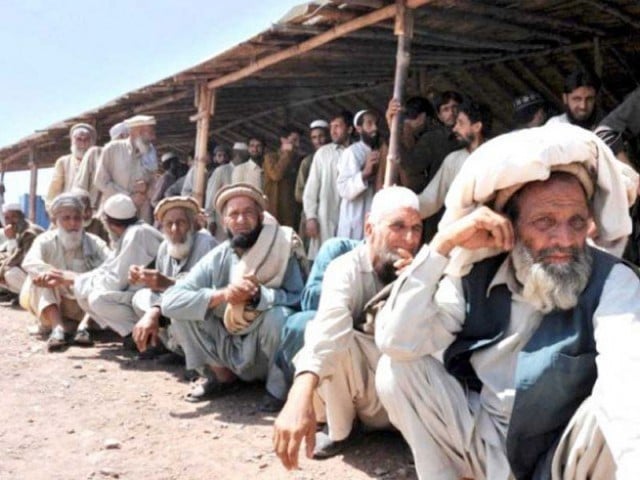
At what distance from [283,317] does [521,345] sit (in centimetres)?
220

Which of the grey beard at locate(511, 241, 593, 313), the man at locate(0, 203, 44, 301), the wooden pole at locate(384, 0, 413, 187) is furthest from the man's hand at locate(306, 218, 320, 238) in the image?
the grey beard at locate(511, 241, 593, 313)

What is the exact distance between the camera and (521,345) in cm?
226

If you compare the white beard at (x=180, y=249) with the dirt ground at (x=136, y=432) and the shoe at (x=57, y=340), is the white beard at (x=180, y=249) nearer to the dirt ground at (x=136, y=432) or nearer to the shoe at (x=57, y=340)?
the dirt ground at (x=136, y=432)

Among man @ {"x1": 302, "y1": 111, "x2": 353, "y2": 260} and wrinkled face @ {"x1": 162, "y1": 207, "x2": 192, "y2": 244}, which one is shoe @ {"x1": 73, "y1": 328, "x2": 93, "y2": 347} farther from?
Result: man @ {"x1": 302, "y1": 111, "x2": 353, "y2": 260}

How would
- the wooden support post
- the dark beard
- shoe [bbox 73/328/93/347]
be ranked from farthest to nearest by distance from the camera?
the wooden support post, shoe [bbox 73/328/93/347], the dark beard

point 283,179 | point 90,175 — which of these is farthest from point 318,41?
point 90,175

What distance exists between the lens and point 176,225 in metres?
5.22

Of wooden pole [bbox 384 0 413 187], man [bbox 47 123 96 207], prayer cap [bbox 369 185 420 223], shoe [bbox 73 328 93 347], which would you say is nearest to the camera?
prayer cap [bbox 369 185 420 223]

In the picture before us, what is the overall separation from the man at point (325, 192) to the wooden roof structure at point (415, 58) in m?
0.74

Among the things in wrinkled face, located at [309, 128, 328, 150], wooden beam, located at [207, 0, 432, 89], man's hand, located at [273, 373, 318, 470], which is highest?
wooden beam, located at [207, 0, 432, 89]

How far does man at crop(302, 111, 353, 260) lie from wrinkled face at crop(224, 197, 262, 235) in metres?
1.91

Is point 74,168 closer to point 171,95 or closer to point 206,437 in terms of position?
point 171,95

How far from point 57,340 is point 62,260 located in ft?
2.96

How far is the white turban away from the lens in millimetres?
2158
